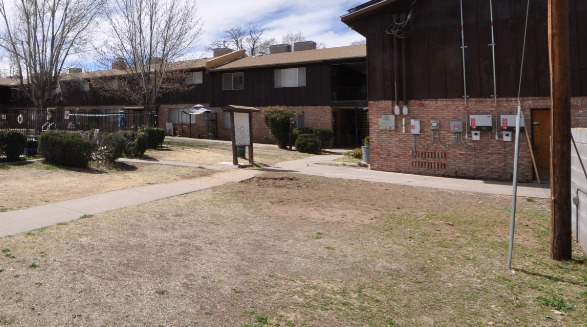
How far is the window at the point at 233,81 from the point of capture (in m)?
32.6

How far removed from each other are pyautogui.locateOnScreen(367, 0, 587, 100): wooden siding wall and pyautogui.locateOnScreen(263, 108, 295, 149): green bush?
8.82 meters

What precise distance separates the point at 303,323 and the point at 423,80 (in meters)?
14.2

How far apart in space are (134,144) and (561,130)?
15653 mm

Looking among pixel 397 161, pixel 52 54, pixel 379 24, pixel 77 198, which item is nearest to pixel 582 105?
pixel 397 161

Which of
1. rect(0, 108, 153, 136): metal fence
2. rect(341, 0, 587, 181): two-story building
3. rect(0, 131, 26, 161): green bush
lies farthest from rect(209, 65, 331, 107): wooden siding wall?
rect(0, 131, 26, 161): green bush

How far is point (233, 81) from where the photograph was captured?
33031mm

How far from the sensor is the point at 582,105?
14.4 m

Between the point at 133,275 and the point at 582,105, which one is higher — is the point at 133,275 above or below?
below

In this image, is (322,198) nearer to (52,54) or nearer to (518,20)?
(518,20)

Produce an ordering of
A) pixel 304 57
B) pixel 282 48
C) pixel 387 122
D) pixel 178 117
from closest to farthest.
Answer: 1. pixel 387 122
2. pixel 304 57
3. pixel 178 117
4. pixel 282 48

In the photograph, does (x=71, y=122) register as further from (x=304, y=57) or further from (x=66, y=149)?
(x=304, y=57)

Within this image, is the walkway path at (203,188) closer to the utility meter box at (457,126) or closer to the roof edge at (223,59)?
the utility meter box at (457,126)

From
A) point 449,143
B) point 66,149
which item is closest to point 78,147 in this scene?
point 66,149

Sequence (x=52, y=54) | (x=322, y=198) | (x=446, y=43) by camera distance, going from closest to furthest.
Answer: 1. (x=322, y=198)
2. (x=446, y=43)
3. (x=52, y=54)
